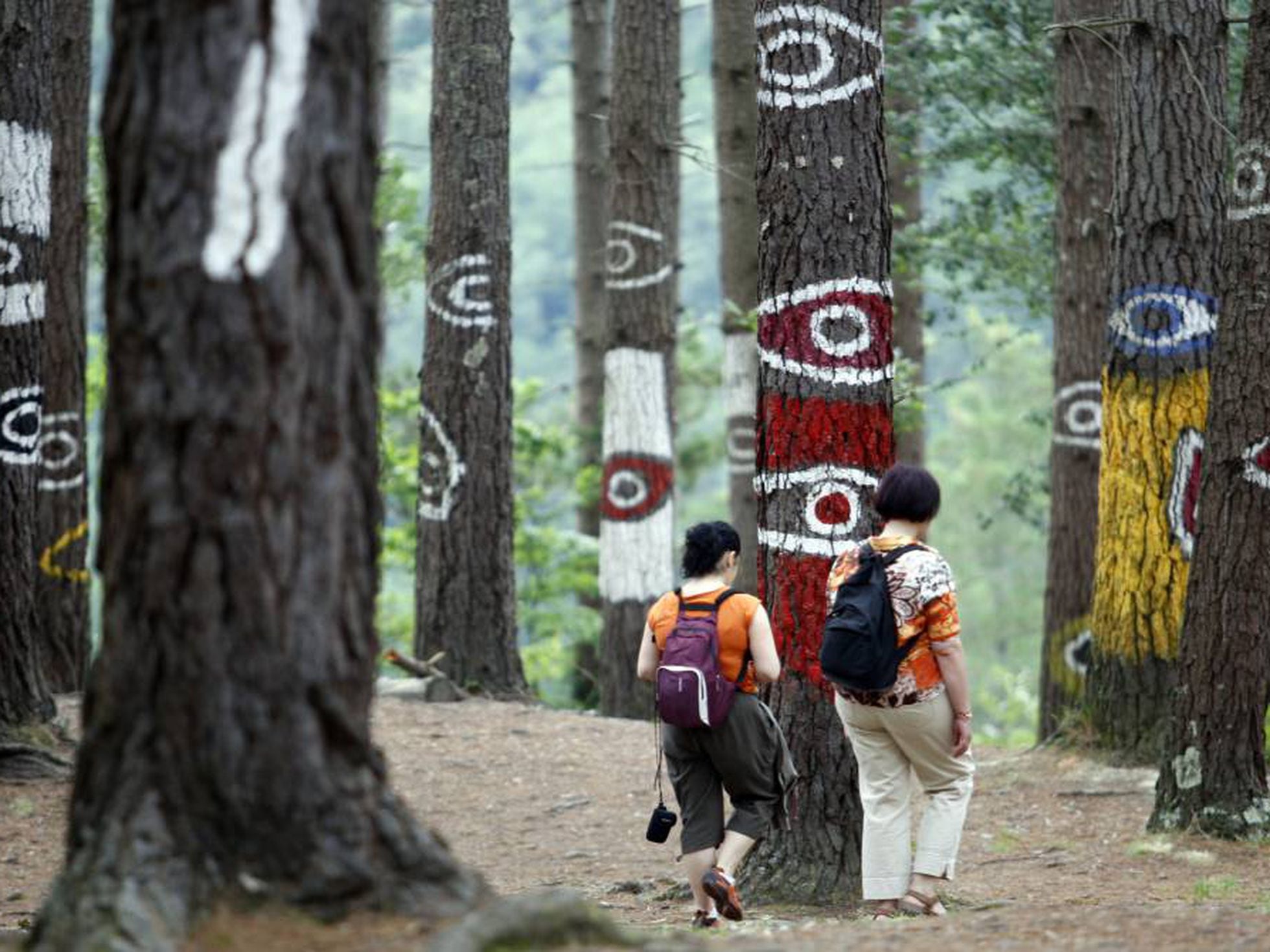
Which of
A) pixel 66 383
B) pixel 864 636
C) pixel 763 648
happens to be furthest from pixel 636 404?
pixel 864 636

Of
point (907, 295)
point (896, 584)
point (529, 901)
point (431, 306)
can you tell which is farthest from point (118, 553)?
point (907, 295)

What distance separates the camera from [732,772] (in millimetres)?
6742

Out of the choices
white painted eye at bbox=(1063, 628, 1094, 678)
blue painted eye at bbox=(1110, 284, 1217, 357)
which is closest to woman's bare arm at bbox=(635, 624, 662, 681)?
blue painted eye at bbox=(1110, 284, 1217, 357)

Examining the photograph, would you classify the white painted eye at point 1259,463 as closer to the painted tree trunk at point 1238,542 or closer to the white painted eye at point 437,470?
the painted tree trunk at point 1238,542

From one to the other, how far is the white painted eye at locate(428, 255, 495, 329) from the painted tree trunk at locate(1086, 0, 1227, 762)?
16.2ft

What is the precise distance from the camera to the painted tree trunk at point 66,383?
12070 mm

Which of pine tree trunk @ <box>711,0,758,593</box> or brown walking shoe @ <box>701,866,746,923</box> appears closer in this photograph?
brown walking shoe @ <box>701,866,746,923</box>

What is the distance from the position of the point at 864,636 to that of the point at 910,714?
0.41 metres

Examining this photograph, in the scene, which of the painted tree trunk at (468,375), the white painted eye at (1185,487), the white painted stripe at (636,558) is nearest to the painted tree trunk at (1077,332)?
the white painted eye at (1185,487)

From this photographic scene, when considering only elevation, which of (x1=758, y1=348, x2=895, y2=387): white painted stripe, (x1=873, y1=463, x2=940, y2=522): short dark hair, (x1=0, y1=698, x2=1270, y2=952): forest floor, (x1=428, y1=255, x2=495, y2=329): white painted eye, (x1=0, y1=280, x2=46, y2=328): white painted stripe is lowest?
(x1=0, y1=698, x2=1270, y2=952): forest floor

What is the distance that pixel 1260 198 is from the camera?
326 inches

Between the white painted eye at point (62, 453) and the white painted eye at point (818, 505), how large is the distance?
6.80m

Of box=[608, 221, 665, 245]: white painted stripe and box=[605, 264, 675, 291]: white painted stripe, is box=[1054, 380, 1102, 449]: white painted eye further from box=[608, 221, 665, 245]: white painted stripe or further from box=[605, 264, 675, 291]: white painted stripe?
box=[608, 221, 665, 245]: white painted stripe

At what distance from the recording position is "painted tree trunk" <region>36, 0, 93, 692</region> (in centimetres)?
1207
